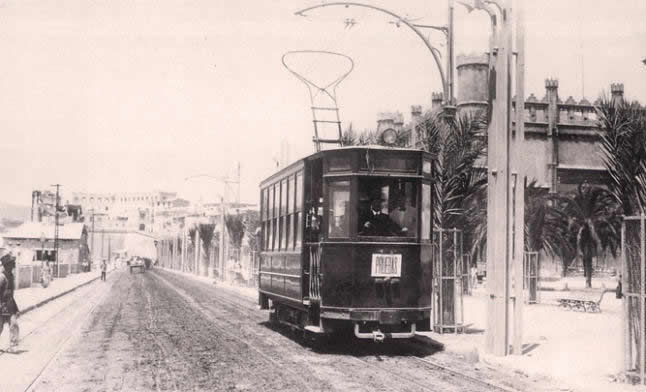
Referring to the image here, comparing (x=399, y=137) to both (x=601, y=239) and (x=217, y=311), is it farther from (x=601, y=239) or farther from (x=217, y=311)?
(x=601, y=239)

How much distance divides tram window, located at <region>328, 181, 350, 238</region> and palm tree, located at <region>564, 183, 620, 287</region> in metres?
24.8

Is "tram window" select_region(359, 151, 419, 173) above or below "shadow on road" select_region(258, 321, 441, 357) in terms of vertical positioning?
above

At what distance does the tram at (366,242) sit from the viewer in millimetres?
12742

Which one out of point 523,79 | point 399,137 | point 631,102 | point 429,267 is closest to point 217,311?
point 399,137

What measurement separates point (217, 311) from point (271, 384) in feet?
48.0

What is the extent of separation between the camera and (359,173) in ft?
42.5

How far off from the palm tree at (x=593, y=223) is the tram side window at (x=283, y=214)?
75.6 ft

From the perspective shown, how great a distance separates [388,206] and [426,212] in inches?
29.5

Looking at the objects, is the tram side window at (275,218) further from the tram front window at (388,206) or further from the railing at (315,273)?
the tram front window at (388,206)

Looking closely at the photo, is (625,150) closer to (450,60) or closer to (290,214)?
(450,60)

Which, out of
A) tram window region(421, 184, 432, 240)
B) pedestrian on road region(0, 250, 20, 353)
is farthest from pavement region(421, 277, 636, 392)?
pedestrian on road region(0, 250, 20, 353)

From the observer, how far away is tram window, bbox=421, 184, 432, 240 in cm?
1325

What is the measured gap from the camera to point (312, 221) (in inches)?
527

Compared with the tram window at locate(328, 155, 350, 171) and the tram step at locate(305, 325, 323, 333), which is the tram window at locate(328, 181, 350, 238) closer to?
the tram window at locate(328, 155, 350, 171)
